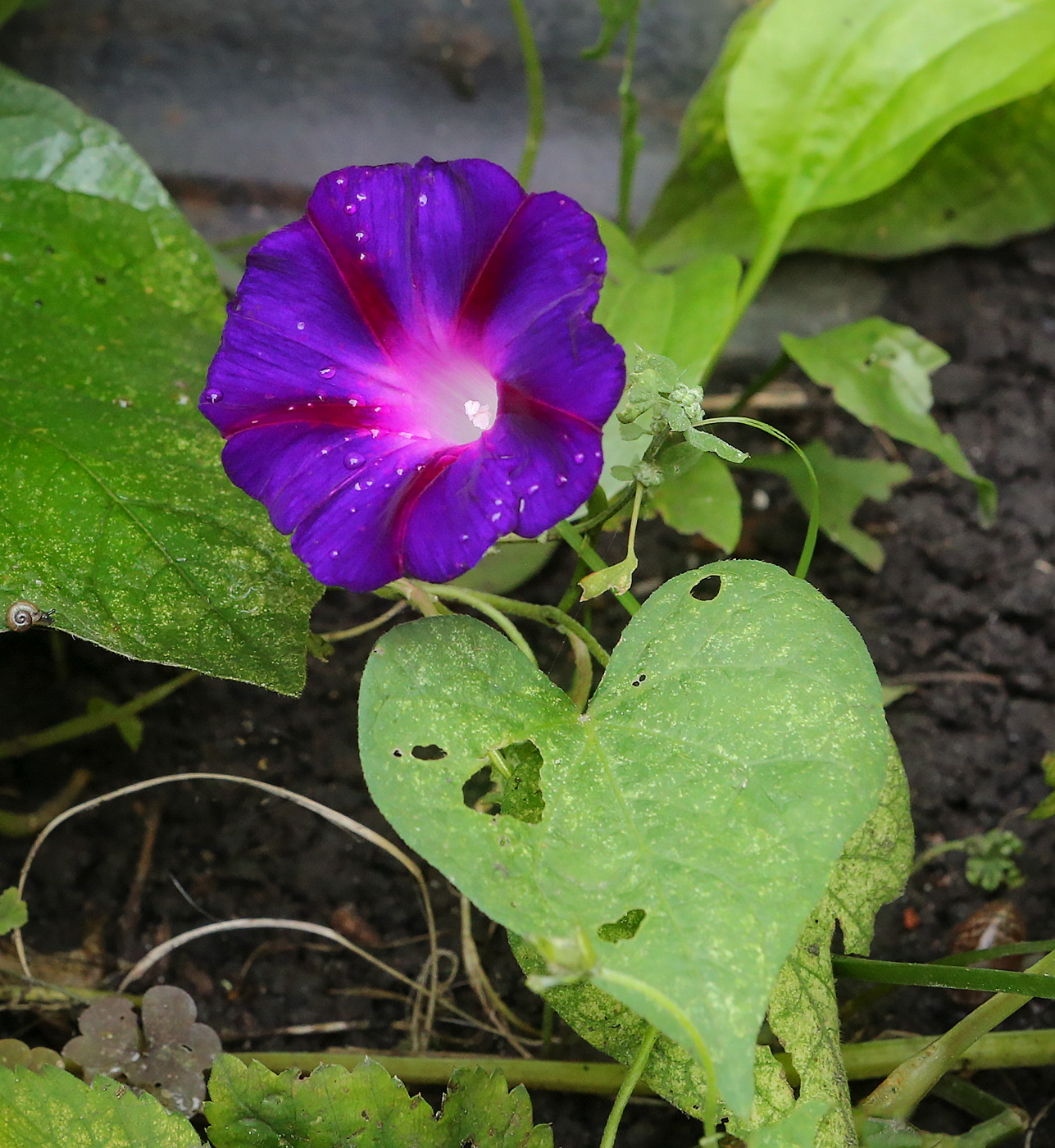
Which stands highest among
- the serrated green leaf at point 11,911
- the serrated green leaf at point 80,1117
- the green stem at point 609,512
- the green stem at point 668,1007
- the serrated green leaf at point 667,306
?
the serrated green leaf at point 667,306

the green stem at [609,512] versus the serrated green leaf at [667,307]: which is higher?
the serrated green leaf at [667,307]

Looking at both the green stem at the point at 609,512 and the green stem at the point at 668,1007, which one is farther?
the green stem at the point at 609,512

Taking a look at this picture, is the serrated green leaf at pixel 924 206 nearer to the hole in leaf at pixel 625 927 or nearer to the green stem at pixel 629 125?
the green stem at pixel 629 125

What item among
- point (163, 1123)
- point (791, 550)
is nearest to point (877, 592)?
point (791, 550)

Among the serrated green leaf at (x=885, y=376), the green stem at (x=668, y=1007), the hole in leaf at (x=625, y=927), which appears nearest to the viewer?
the green stem at (x=668, y=1007)

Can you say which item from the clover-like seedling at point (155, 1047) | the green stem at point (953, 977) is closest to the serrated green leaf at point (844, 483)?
the green stem at point (953, 977)

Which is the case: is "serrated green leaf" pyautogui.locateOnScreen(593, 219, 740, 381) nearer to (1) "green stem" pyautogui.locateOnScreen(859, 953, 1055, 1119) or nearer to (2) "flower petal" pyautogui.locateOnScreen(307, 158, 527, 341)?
(2) "flower petal" pyautogui.locateOnScreen(307, 158, 527, 341)

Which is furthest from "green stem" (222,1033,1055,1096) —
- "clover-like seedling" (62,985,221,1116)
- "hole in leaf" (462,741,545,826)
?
"hole in leaf" (462,741,545,826)
